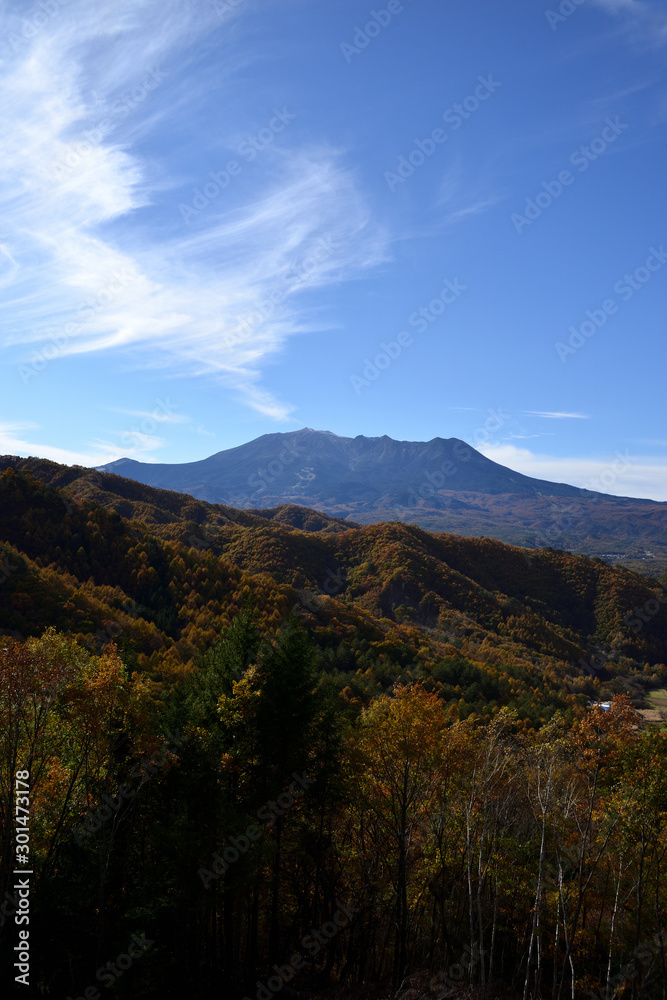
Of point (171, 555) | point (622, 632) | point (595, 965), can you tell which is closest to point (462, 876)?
point (595, 965)

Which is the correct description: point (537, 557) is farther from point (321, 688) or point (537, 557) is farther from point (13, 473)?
point (321, 688)

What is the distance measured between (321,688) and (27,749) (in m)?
9.39

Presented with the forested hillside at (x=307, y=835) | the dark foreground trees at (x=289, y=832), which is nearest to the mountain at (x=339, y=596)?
the dark foreground trees at (x=289, y=832)

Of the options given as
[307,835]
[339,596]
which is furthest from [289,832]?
[339,596]

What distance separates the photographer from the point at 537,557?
166m

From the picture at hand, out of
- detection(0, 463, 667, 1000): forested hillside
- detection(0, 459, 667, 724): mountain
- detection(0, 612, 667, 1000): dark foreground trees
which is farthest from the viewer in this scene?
detection(0, 459, 667, 724): mountain

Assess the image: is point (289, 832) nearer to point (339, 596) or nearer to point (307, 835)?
point (307, 835)

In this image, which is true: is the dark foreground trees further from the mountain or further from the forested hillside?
the mountain

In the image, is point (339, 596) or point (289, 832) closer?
point (289, 832)

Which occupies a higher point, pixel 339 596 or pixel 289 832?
pixel 289 832

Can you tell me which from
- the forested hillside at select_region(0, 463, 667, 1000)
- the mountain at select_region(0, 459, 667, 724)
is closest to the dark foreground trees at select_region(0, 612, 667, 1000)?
the forested hillside at select_region(0, 463, 667, 1000)

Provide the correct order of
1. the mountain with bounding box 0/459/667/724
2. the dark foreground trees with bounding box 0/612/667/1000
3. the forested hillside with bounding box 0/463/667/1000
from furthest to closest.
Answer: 1. the mountain with bounding box 0/459/667/724
2. the forested hillside with bounding box 0/463/667/1000
3. the dark foreground trees with bounding box 0/612/667/1000

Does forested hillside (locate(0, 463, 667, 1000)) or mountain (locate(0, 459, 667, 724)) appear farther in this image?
mountain (locate(0, 459, 667, 724))

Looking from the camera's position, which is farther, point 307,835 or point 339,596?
point 339,596
